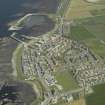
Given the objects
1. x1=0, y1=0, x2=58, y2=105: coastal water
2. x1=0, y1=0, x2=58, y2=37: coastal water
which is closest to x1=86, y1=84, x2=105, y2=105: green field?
x1=0, y1=0, x2=58, y2=105: coastal water

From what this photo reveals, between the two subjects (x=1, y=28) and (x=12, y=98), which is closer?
(x=12, y=98)

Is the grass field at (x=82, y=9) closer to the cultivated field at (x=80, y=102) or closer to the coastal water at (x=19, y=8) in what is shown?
the coastal water at (x=19, y=8)

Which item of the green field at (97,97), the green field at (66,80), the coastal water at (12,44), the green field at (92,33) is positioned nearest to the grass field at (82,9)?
the green field at (92,33)

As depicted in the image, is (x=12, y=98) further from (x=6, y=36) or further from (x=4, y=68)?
(x=6, y=36)

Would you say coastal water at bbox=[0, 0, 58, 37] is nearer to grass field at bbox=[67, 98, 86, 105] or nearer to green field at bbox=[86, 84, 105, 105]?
green field at bbox=[86, 84, 105, 105]

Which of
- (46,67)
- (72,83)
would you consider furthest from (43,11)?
(72,83)

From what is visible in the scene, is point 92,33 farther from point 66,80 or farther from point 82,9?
point 66,80

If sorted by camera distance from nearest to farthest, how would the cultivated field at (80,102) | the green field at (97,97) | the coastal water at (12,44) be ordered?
the green field at (97,97), the cultivated field at (80,102), the coastal water at (12,44)
